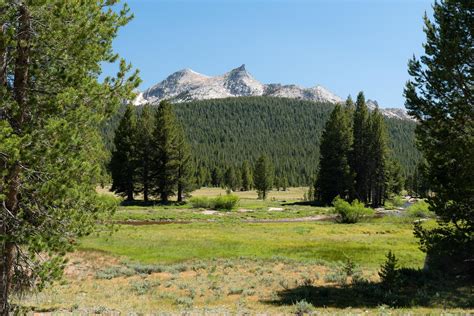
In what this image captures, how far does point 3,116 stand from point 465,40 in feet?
50.4

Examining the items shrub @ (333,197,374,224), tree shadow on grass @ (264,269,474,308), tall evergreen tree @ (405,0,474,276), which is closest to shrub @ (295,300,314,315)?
tree shadow on grass @ (264,269,474,308)

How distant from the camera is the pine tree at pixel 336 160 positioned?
7025cm

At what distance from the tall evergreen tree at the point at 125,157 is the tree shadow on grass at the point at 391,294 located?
51.4 m

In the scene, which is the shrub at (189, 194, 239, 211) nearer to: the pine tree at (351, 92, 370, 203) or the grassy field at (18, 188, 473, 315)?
the grassy field at (18, 188, 473, 315)

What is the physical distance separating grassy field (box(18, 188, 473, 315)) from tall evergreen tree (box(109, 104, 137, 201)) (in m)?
26.3

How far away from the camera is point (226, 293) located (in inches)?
648

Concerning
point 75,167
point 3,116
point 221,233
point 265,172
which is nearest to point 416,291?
point 75,167

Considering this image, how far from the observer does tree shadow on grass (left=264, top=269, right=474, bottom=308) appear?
45.0 feet

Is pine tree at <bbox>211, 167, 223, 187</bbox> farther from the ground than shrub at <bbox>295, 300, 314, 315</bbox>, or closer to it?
farther from the ground

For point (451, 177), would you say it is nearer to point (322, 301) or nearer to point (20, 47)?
point (322, 301)

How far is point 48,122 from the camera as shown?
7625 millimetres

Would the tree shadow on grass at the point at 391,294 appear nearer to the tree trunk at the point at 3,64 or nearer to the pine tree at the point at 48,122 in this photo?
the pine tree at the point at 48,122

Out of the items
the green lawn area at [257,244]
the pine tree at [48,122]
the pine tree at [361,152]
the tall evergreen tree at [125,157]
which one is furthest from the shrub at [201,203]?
the pine tree at [48,122]

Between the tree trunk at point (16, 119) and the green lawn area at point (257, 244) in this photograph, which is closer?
the tree trunk at point (16, 119)
